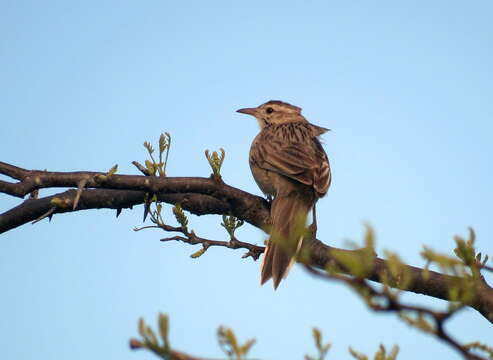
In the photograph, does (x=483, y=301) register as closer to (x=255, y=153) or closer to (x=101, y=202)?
(x=101, y=202)

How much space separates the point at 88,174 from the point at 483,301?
99.5 inches

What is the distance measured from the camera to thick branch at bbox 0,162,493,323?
3826mm

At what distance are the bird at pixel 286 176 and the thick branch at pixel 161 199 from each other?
0.91 feet

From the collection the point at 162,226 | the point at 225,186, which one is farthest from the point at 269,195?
the point at 225,186

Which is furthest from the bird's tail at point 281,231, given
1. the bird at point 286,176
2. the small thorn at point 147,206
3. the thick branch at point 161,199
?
the small thorn at point 147,206

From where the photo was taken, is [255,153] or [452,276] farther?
[255,153]

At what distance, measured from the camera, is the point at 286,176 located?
→ 638cm

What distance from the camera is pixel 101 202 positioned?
479 centimetres

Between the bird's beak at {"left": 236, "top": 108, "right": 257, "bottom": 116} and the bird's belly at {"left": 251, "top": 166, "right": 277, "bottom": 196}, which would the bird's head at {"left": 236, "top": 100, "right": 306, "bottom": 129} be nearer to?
the bird's beak at {"left": 236, "top": 108, "right": 257, "bottom": 116}

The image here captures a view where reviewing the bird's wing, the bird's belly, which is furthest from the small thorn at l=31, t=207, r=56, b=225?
the bird's belly

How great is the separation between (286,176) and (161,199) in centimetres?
189

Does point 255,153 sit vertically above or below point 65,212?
above

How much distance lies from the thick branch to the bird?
278 mm

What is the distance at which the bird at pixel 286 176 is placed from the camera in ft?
16.7
